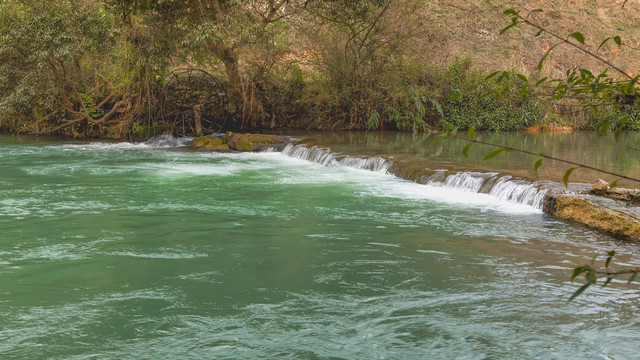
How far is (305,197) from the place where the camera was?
1337 centimetres

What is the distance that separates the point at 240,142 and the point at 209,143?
144 centimetres

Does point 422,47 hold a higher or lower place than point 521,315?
higher

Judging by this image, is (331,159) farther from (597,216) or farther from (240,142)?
(597,216)

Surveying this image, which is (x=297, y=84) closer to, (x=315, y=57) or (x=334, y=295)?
(x=315, y=57)

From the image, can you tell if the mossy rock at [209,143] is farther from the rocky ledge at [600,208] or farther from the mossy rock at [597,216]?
the mossy rock at [597,216]

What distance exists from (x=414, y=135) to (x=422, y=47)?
13.6 feet

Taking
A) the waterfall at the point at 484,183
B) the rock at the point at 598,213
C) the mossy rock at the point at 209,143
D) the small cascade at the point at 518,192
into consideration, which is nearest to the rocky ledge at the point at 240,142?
the mossy rock at the point at 209,143

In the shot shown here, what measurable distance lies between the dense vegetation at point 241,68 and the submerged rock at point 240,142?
8.82 feet

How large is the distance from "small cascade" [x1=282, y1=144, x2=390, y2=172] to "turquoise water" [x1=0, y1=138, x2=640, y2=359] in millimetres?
3492

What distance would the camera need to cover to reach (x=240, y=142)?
2361 centimetres

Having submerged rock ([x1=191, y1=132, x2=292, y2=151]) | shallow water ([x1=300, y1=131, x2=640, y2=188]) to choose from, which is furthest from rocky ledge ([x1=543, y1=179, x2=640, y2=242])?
submerged rock ([x1=191, y1=132, x2=292, y2=151])

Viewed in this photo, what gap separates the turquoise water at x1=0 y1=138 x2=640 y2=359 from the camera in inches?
224

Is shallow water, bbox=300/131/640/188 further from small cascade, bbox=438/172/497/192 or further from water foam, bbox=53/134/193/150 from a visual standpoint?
water foam, bbox=53/134/193/150

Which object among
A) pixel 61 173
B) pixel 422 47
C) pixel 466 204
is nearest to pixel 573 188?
pixel 466 204
